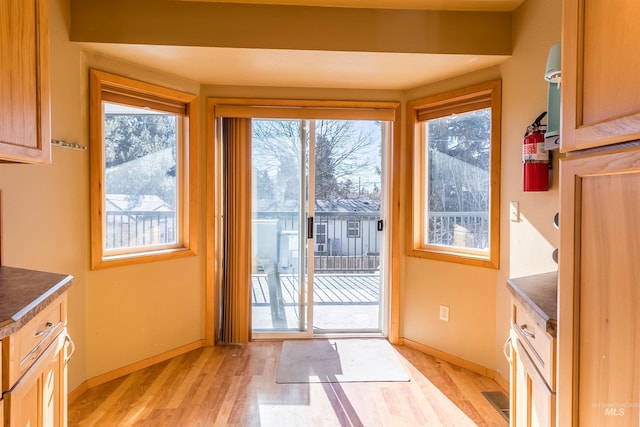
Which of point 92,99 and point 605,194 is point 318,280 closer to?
point 92,99

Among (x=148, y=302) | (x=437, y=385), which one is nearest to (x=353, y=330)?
(x=437, y=385)

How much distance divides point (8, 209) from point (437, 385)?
8.70ft

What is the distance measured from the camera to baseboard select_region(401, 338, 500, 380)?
2447mm

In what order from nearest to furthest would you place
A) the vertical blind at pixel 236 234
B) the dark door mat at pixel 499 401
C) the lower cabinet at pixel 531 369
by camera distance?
the lower cabinet at pixel 531 369, the dark door mat at pixel 499 401, the vertical blind at pixel 236 234

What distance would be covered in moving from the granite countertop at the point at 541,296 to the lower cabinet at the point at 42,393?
1503 mm

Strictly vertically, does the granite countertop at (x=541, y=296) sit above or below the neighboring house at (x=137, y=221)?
below

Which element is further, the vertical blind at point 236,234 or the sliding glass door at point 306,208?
the sliding glass door at point 306,208

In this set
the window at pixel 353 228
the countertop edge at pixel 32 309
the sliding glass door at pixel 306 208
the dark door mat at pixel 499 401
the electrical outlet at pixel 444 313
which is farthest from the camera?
the window at pixel 353 228

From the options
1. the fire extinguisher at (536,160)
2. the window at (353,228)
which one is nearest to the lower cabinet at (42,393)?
the window at (353,228)

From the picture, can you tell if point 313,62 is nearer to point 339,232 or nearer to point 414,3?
point 414,3

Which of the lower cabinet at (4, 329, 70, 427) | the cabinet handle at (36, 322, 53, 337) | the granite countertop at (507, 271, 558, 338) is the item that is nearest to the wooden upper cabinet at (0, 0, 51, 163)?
the cabinet handle at (36, 322, 53, 337)

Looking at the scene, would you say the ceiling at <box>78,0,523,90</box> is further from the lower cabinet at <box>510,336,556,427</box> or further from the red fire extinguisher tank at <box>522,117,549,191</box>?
the lower cabinet at <box>510,336,556,427</box>

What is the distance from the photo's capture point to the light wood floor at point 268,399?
195 centimetres

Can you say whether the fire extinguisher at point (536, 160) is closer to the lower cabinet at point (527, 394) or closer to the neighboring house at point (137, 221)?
the lower cabinet at point (527, 394)
